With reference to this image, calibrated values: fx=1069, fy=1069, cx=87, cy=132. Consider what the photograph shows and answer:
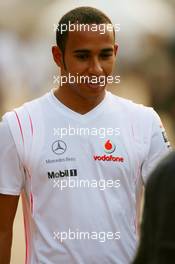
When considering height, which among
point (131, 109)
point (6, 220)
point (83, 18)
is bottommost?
point (6, 220)

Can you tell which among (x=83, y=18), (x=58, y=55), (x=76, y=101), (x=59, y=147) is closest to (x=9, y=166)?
(x=59, y=147)

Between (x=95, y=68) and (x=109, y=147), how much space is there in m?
0.40

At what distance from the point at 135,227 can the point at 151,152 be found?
0.39 meters

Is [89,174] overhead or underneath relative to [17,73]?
underneath

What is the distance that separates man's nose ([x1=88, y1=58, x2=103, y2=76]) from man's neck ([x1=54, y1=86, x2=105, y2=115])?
20cm

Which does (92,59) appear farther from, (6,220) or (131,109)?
(6,220)

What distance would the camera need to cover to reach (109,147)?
17.3ft

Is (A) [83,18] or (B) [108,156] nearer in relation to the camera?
(B) [108,156]

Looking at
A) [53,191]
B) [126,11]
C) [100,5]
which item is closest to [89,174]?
[53,191]

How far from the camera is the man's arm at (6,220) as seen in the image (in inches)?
212

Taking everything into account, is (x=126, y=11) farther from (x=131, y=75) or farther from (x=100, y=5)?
(x=131, y=75)

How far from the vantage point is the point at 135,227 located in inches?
208

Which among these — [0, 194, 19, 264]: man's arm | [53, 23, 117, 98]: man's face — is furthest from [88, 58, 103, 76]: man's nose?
[0, 194, 19, 264]: man's arm

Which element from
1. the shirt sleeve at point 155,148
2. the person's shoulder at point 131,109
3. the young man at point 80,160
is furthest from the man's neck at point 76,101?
the shirt sleeve at point 155,148
